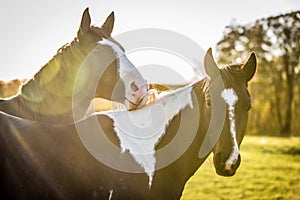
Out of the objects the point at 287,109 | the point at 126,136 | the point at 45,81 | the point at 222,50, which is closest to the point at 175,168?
the point at 126,136

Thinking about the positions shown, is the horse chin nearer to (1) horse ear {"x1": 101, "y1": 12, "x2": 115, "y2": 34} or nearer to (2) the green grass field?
(1) horse ear {"x1": 101, "y1": 12, "x2": 115, "y2": 34}

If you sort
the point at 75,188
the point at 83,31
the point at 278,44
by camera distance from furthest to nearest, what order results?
the point at 278,44
the point at 83,31
the point at 75,188

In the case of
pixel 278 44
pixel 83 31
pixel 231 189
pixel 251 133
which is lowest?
pixel 251 133

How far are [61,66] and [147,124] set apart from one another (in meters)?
1.52

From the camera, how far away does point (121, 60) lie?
15.0 ft

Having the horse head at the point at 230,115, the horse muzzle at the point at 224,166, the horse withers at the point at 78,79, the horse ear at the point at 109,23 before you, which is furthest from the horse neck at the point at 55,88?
the horse muzzle at the point at 224,166

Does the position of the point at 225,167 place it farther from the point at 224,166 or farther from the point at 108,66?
the point at 108,66

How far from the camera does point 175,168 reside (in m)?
3.78

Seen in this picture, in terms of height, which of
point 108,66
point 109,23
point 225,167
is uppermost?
point 109,23

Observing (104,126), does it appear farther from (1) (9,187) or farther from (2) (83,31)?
(2) (83,31)

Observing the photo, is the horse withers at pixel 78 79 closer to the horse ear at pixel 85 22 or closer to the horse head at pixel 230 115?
the horse ear at pixel 85 22

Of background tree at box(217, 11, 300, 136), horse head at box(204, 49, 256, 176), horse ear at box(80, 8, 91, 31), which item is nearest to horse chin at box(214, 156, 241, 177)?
horse head at box(204, 49, 256, 176)

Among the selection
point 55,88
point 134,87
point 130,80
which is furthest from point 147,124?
point 55,88

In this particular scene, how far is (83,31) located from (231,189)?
6611mm
